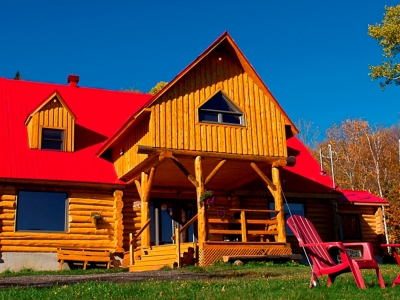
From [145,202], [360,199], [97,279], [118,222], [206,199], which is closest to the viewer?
[97,279]

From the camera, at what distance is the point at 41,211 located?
1966 centimetres

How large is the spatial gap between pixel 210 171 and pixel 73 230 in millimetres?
5234

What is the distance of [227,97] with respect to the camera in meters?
19.4

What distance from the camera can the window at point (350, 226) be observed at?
81.1ft

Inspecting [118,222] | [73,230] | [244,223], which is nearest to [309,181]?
[244,223]

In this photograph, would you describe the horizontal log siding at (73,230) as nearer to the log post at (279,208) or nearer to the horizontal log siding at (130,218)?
the horizontal log siding at (130,218)

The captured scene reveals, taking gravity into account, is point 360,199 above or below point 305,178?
below

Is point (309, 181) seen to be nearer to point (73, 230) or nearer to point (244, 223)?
point (244, 223)

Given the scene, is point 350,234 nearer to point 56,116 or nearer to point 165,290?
point 56,116

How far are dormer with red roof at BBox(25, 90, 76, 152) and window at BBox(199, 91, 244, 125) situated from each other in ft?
17.7

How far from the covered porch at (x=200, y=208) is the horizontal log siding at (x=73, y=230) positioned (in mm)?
1016

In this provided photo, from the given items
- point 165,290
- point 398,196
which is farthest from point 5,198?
point 398,196

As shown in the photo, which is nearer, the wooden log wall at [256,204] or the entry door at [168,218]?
the entry door at [168,218]

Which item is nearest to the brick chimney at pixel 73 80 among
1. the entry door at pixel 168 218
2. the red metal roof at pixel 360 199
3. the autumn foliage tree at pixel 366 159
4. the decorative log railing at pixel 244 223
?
the entry door at pixel 168 218
